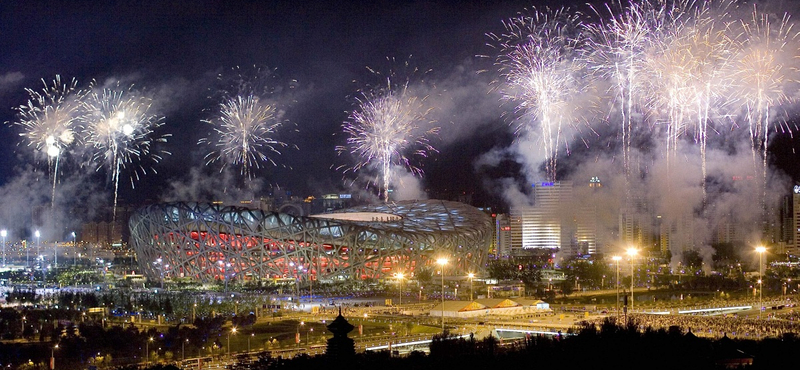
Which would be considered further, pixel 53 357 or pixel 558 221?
pixel 558 221

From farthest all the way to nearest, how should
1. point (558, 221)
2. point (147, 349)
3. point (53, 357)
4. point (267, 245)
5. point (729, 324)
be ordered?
point (558, 221) → point (267, 245) → point (729, 324) → point (147, 349) → point (53, 357)

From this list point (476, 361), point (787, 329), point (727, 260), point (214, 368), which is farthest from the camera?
point (727, 260)

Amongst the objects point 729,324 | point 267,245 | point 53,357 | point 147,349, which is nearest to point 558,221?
point 267,245

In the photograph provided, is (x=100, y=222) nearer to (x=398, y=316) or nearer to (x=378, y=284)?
(x=378, y=284)

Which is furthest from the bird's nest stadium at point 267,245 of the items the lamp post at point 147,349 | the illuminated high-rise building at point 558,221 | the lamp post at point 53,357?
the illuminated high-rise building at point 558,221

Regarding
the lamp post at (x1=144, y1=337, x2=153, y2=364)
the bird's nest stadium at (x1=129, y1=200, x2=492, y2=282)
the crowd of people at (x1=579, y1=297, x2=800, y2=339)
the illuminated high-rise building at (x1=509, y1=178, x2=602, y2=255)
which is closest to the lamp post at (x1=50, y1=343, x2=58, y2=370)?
the lamp post at (x1=144, y1=337, x2=153, y2=364)

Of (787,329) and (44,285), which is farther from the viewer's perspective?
(44,285)

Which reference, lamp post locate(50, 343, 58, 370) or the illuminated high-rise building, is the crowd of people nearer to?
lamp post locate(50, 343, 58, 370)

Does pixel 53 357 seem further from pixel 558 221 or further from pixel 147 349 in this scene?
pixel 558 221

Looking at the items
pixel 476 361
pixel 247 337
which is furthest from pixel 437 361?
pixel 247 337
